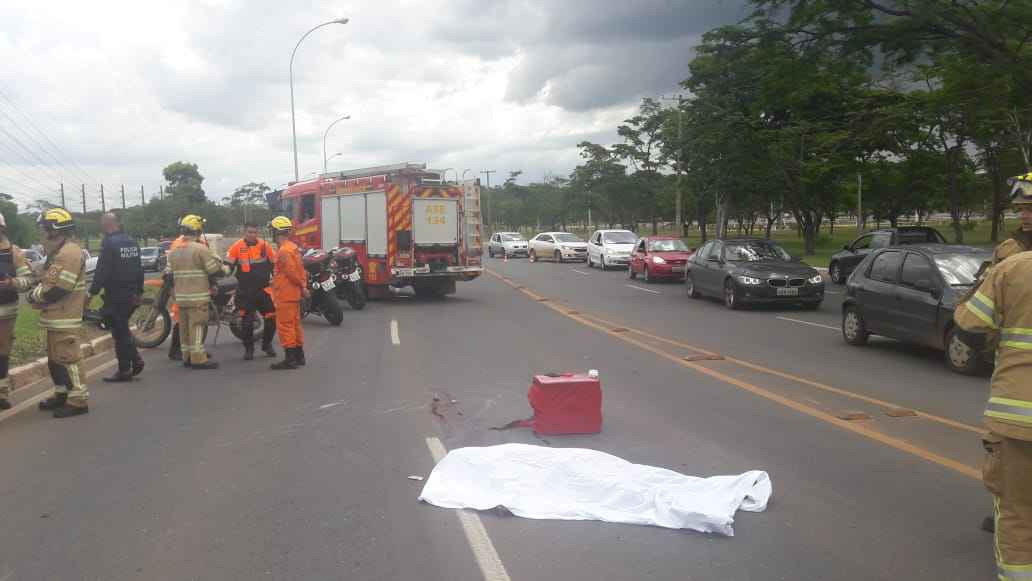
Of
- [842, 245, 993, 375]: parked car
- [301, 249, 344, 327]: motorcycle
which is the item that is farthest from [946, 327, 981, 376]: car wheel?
[301, 249, 344, 327]: motorcycle

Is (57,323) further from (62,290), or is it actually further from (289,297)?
(289,297)

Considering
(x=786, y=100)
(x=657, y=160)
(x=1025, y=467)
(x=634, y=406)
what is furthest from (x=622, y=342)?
(x=657, y=160)

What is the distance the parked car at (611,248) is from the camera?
3269cm

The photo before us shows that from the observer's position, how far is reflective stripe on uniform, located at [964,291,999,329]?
11.7 ft

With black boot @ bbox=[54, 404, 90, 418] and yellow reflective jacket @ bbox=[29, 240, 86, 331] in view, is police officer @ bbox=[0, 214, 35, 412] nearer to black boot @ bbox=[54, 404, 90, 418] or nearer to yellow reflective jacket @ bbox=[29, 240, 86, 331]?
yellow reflective jacket @ bbox=[29, 240, 86, 331]

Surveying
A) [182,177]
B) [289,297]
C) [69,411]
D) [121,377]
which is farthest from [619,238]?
[182,177]

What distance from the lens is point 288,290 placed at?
406 inches

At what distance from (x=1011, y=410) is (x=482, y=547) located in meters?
2.59

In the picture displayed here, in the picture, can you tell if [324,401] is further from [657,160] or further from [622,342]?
[657,160]

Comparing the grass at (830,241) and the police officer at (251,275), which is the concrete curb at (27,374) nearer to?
the police officer at (251,275)

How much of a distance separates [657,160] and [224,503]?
167 feet

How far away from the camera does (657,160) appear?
178 ft

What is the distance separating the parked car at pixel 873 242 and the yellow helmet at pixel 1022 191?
63.9 feet

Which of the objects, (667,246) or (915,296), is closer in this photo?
(915,296)
